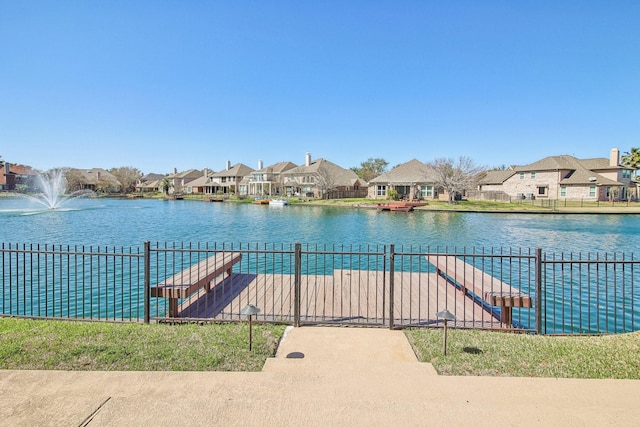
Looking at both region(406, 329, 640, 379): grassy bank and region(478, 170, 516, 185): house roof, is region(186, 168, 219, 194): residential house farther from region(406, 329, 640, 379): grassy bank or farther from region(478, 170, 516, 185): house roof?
region(406, 329, 640, 379): grassy bank

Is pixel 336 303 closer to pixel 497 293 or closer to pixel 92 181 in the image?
pixel 497 293

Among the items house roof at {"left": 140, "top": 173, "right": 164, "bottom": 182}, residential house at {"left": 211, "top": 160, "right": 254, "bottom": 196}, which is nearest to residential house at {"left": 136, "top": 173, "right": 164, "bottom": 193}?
house roof at {"left": 140, "top": 173, "right": 164, "bottom": 182}

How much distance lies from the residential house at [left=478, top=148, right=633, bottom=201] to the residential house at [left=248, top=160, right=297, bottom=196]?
157 ft

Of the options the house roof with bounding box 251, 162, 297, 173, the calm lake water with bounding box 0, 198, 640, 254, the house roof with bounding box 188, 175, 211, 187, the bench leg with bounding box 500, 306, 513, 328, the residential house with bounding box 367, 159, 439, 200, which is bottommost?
the bench leg with bounding box 500, 306, 513, 328

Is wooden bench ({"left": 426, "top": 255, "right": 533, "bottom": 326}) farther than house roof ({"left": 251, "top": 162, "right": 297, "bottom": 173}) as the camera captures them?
No

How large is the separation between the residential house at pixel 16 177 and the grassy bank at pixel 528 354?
118631 mm

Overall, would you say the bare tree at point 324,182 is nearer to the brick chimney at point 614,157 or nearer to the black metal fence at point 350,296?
the brick chimney at point 614,157

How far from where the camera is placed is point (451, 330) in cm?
670

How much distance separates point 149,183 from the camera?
122 meters

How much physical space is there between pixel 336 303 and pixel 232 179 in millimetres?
91398

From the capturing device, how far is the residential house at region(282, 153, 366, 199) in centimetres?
7204

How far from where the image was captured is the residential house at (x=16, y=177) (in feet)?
310

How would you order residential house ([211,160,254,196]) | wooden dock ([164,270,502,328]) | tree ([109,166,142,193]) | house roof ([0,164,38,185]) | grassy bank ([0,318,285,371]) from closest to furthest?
grassy bank ([0,318,285,371]), wooden dock ([164,270,502,328]), residential house ([211,160,254,196]), house roof ([0,164,38,185]), tree ([109,166,142,193])

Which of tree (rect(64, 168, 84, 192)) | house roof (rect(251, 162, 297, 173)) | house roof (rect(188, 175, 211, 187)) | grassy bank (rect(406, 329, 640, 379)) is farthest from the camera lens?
house roof (rect(188, 175, 211, 187))
